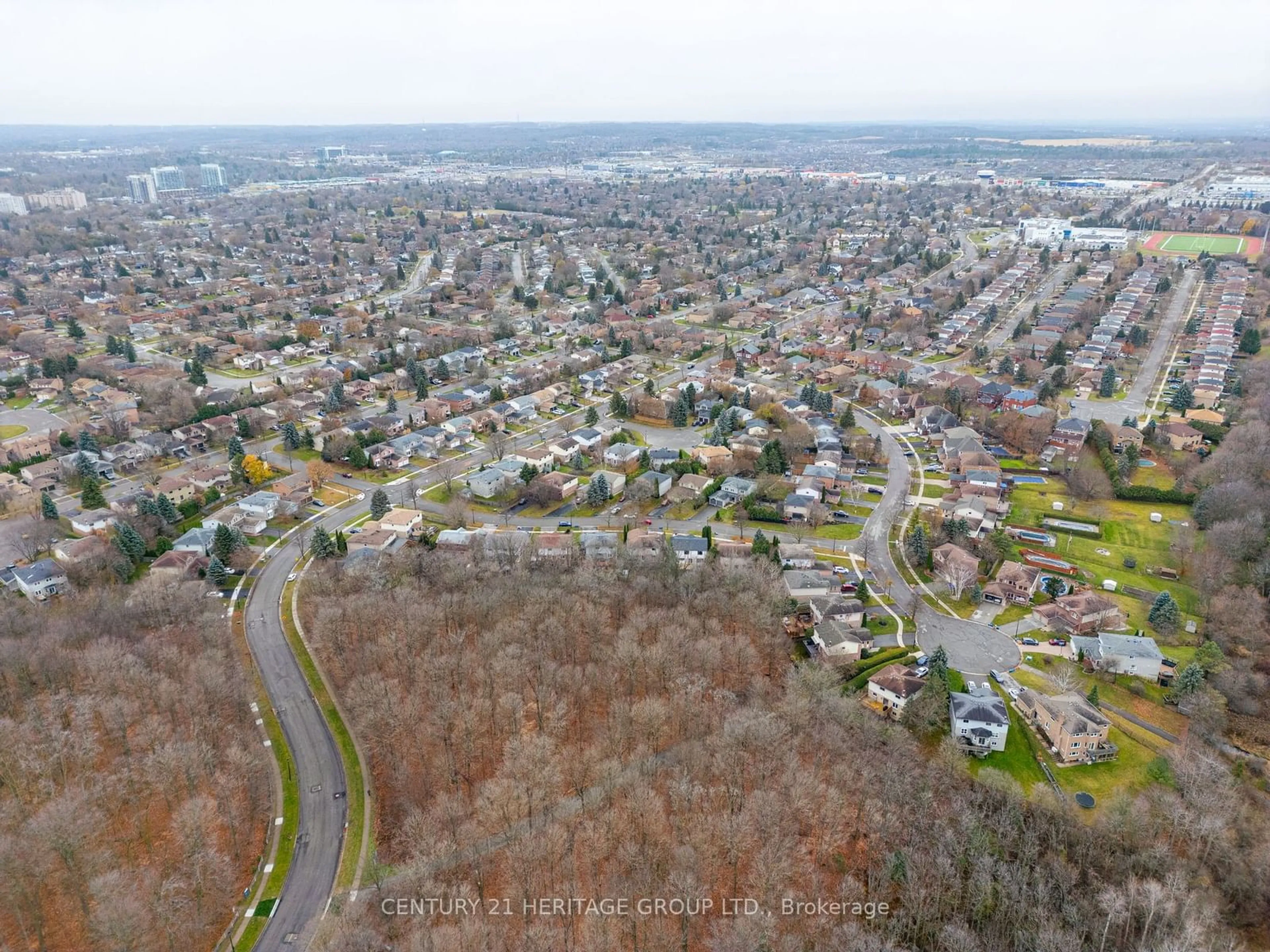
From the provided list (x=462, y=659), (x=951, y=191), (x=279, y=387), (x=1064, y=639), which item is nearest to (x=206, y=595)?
(x=462, y=659)

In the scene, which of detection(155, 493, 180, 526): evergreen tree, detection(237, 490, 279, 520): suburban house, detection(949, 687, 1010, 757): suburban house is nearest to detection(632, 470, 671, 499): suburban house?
detection(237, 490, 279, 520): suburban house

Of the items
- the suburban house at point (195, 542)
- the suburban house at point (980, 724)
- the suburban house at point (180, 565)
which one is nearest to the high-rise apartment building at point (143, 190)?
the suburban house at point (195, 542)

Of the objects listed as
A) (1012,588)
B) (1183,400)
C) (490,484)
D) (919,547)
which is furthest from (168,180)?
(1012,588)

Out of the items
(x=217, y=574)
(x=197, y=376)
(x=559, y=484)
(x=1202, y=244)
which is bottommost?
(x=217, y=574)

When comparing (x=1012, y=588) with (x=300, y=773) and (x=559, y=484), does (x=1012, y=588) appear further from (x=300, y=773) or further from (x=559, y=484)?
(x=300, y=773)

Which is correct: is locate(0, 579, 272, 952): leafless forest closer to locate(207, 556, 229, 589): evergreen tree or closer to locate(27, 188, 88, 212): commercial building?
locate(207, 556, 229, 589): evergreen tree

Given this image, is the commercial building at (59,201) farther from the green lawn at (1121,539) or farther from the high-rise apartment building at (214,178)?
the green lawn at (1121,539)

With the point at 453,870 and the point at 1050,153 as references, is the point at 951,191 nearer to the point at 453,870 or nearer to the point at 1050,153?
the point at 1050,153
